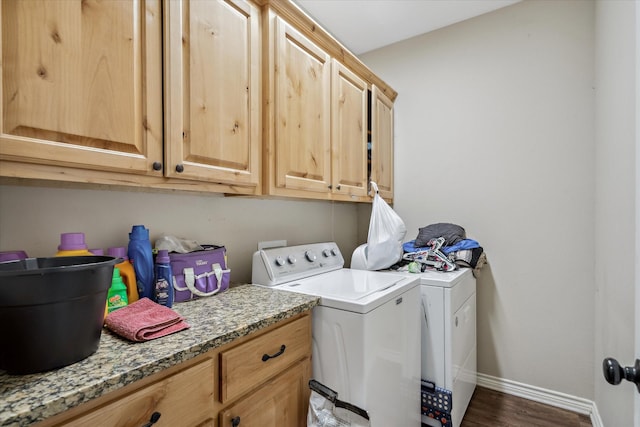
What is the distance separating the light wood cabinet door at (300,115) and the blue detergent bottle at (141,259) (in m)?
0.57

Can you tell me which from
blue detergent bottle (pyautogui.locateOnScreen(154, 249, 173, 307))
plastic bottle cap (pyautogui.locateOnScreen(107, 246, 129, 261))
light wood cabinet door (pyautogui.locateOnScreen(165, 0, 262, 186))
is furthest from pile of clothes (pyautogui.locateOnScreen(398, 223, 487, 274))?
plastic bottle cap (pyautogui.locateOnScreen(107, 246, 129, 261))

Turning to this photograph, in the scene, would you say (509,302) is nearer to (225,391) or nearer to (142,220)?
(225,391)

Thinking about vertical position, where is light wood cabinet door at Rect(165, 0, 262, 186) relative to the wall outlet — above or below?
above

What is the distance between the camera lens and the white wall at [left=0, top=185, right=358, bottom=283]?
3.41 ft

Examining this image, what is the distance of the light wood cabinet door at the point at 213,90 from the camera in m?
1.12

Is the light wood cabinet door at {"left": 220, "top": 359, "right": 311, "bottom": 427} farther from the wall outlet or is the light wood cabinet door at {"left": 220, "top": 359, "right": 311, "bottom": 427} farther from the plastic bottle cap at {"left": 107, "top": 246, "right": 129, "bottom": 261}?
the wall outlet

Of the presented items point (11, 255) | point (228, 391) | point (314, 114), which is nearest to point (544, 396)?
point (228, 391)

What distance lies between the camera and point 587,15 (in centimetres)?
205

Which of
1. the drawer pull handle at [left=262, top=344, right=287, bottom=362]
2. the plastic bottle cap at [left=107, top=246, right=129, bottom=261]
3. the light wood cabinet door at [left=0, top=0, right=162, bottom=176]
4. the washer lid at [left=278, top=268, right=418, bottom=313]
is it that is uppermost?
the light wood cabinet door at [left=0, top=0, right=162, bottom=176]

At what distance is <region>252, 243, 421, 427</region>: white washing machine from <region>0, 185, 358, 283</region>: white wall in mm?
253

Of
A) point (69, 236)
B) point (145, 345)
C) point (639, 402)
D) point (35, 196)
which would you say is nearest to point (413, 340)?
point (639, 402)

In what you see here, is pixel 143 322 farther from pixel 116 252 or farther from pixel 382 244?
pixel 382 244

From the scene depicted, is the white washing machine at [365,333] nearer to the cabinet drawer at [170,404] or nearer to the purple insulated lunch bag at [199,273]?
the purple insulated lunch bag at [199,273]

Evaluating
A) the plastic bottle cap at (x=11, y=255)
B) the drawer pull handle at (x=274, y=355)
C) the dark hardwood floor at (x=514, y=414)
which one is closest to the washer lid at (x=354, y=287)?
the drawer pull handle at (x=274, y=355)
